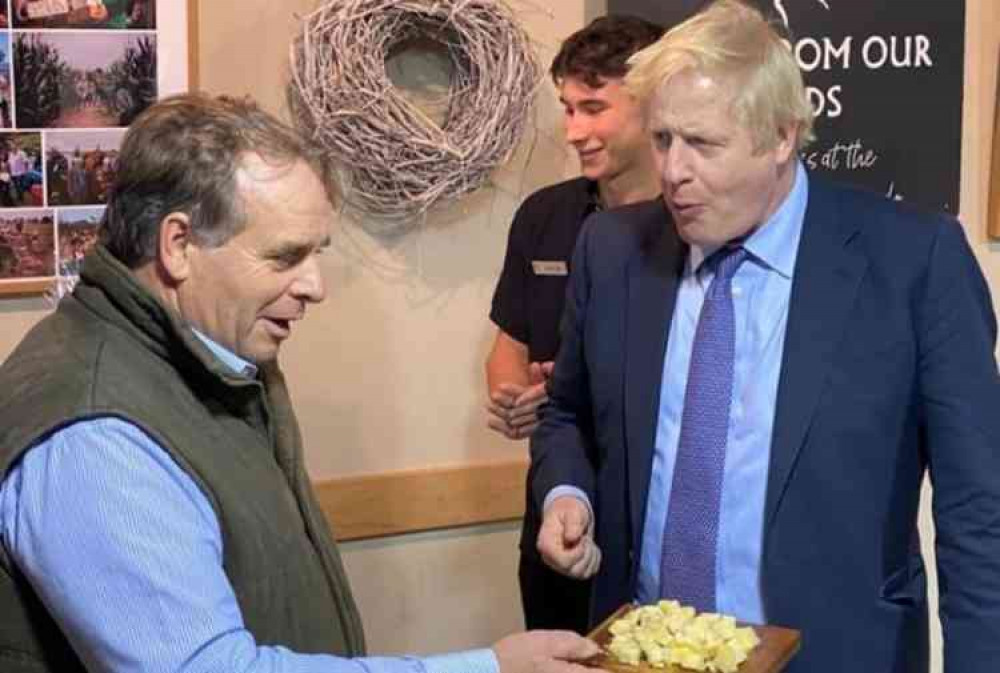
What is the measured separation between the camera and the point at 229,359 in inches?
56.2

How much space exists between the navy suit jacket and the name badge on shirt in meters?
0.72

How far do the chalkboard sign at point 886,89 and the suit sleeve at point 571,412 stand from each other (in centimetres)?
116

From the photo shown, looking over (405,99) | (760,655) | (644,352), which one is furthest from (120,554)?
(405,99)

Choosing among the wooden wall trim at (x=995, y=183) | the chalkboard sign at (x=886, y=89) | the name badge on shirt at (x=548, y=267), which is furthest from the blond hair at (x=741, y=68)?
the wooden wall trim at (x=995, y=183)

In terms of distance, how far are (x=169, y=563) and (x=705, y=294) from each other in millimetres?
836

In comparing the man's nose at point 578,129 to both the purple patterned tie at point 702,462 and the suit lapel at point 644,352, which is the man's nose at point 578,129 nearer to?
the suit lapel at point 644,352

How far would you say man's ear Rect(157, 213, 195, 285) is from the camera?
135cm

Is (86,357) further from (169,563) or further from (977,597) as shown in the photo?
(977,597)

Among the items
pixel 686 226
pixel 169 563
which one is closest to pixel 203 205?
pixel 169 563

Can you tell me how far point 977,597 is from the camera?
1.71 metres

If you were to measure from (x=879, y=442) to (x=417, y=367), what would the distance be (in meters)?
1.21

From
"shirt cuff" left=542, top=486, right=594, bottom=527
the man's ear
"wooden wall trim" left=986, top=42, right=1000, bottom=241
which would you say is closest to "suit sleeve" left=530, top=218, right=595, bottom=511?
"shirt cuff" left=542, top=486, right=594, bottom=527

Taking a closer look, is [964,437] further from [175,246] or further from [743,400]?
[175,246]

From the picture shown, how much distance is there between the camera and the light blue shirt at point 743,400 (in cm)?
174
